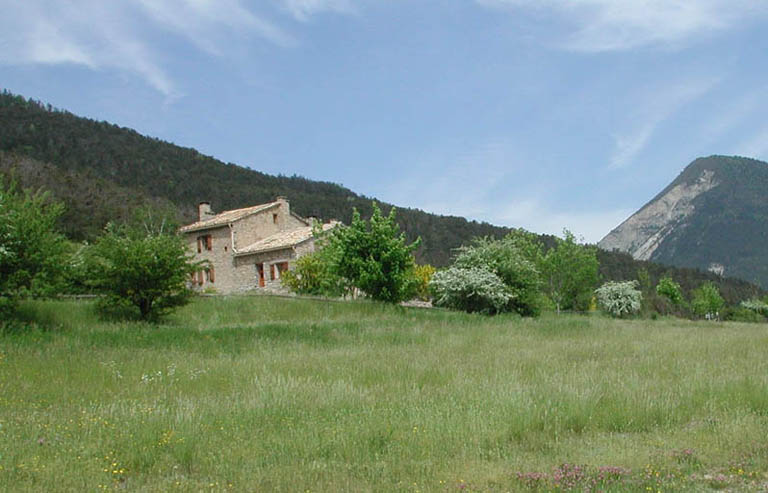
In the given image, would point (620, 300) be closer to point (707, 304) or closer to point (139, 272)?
point (707, 304)

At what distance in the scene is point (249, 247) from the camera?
42562 millimetres

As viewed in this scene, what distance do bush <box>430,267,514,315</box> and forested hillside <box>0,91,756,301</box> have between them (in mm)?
46718

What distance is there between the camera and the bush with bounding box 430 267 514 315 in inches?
1208

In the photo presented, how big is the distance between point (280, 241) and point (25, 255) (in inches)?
894

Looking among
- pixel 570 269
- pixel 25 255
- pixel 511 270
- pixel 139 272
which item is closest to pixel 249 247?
pixel 511 270

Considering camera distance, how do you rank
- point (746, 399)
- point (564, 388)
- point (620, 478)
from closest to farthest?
point (620, 478) → point (746, 399) → point (564, 388)

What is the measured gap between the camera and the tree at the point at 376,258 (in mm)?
29125

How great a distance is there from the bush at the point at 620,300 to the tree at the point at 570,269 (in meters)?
4.70

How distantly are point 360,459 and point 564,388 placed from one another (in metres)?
4.14

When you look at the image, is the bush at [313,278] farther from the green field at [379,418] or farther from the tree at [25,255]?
the green field at [379,418]

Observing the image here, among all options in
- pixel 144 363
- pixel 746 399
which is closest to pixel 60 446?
pixel 144 363

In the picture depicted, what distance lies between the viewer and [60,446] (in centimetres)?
631

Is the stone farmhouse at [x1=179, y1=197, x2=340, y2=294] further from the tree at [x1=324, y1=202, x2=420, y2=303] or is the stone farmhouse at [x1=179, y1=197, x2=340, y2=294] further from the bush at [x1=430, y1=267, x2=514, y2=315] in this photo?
the bush at [x1=430, y1=267, x2=514, y2=315]

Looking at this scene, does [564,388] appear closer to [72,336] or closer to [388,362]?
[388,362]
